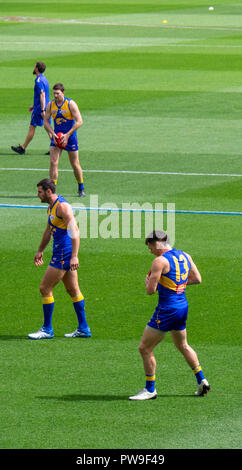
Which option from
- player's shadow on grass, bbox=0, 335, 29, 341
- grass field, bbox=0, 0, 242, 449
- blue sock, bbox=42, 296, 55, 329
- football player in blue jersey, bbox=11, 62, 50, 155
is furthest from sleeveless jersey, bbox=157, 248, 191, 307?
football player in blue jersey, bbox=11, 62, 50, 155

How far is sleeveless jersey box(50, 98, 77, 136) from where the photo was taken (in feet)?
68.6

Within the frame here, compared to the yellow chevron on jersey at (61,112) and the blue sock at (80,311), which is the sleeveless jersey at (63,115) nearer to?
the yellow chevron on jersey at (61,112)

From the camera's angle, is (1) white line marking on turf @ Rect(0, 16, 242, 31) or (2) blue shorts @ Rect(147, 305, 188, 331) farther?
(1) white line marking on turf @ Rect(0, 16, 242, 31)

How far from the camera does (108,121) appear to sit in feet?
99.2

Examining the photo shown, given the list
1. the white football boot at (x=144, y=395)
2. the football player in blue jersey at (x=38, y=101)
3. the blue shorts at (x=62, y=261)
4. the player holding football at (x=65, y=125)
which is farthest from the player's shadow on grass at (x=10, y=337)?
the football player in blue jersey at (x=38, y=101)

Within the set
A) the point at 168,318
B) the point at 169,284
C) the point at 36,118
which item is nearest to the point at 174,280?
the point at 169,284

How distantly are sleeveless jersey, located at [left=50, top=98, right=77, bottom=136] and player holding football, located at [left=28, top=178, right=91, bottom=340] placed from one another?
7877mm

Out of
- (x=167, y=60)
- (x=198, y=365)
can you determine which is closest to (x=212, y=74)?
(x=167, y=60)

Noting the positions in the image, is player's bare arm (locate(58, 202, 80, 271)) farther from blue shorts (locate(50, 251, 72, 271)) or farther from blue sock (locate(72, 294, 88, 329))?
blue sock (locate(72, 294, 88, 329))

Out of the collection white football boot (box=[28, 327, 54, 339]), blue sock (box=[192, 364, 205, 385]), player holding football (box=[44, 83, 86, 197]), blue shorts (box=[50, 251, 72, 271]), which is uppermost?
player holding football (box=[44, 83, 86, 197])

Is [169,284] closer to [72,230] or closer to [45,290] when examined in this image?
[72,230]

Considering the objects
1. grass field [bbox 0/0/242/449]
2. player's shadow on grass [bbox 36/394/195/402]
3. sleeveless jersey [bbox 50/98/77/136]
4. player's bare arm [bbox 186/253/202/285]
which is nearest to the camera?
grass field [bbox 0/0/242/449]

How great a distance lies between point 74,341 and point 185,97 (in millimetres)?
22196

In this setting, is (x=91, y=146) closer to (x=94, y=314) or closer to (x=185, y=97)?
(x=185, y=97)
